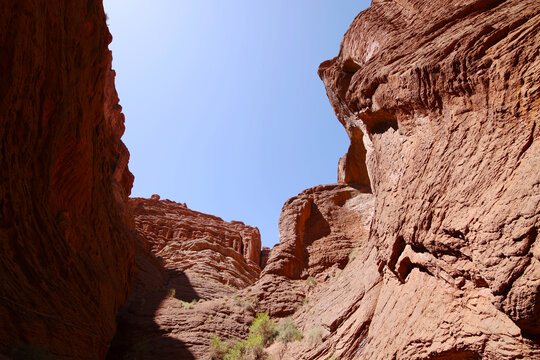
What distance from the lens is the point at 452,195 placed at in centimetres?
786

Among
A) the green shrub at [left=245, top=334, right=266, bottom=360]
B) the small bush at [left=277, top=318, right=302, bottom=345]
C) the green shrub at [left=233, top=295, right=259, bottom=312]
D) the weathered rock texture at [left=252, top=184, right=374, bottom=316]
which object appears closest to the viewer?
the green shrub at [left=245, top=334, right=266, bottom=360]

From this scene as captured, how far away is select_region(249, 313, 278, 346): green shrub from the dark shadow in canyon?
276 cm

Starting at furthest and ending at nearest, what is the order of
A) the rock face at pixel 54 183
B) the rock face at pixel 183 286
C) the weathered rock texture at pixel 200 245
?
the weathered rock texture at pixel 200 245
the rock face at pixel 183 286
the rock face at pixel 54 183

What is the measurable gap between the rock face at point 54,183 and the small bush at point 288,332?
243 inches

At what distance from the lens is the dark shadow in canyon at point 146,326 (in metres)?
13.8

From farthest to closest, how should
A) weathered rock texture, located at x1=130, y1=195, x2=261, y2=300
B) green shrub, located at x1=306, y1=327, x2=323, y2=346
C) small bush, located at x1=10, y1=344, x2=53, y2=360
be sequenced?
weathered rock texture, located at x1=130, y1=195, x2=261, y2=300 → green shrub, located at x1=306, y1=327, x2=323, y2=346 → small bush, located at x1=10, y1=344, x2=53, y2=360

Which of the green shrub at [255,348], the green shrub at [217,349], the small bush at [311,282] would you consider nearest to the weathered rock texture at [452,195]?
the green shrub at [255,348]

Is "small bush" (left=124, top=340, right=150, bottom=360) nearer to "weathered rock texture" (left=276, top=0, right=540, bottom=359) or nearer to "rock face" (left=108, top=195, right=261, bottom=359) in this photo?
"rock face" (left=108, top=195, right=261, bottom=359)

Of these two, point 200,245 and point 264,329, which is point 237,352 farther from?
point 200,245

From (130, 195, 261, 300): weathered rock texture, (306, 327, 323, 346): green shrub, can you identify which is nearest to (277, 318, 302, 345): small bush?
(306, 327, 323, 346): green shrub

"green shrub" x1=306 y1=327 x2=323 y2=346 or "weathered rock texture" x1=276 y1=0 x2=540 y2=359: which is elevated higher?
"weathered rock texture" x1=276 y1=0 x2=540 y2=359

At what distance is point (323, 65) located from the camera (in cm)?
2306

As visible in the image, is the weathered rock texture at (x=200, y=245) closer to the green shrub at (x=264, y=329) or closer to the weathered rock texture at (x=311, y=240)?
the weathered rock texture at (x=311, y=240)

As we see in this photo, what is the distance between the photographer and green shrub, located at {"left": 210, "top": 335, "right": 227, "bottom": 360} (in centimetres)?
1365
